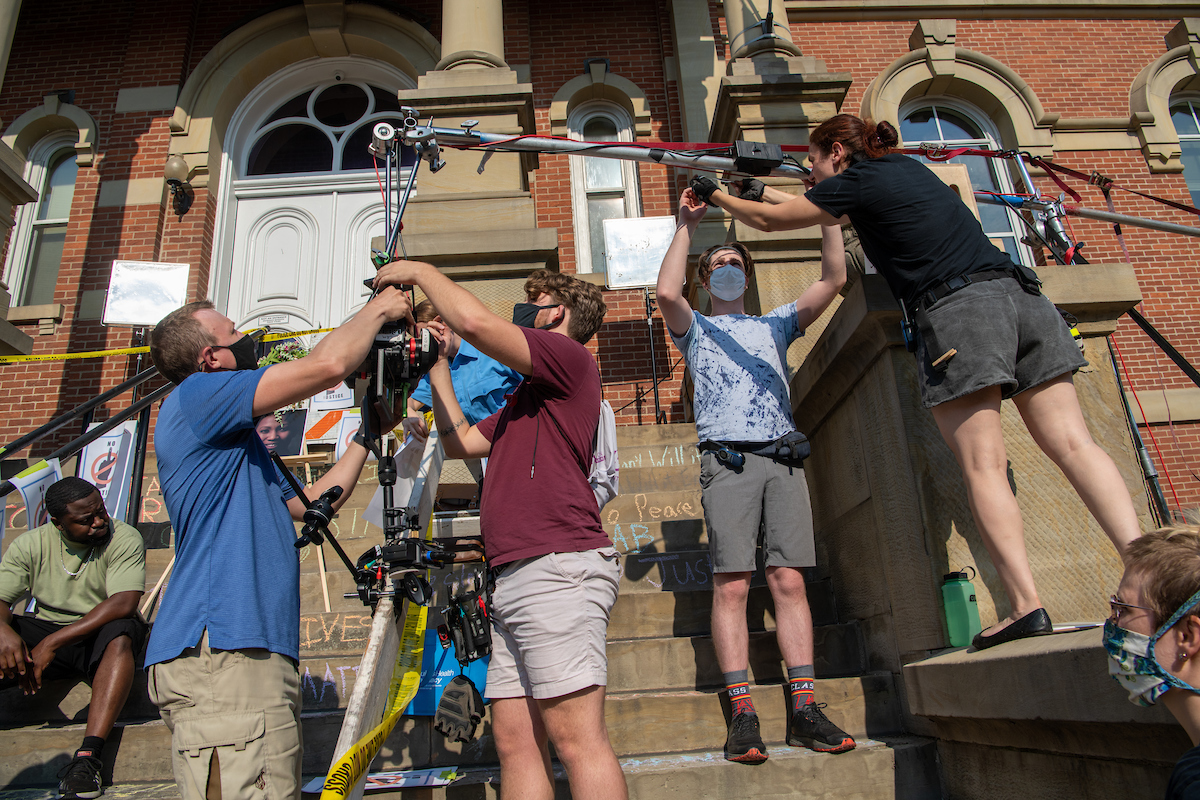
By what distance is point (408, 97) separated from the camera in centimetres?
659

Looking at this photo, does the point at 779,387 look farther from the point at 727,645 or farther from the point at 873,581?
the point at 727,645

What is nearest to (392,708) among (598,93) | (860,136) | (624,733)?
(624,733)

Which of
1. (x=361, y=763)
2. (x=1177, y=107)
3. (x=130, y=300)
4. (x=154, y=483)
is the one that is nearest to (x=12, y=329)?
(x=130, y=300)

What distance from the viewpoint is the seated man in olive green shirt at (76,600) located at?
335 cm

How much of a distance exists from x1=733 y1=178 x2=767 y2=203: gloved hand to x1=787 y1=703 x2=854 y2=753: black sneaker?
220 cm

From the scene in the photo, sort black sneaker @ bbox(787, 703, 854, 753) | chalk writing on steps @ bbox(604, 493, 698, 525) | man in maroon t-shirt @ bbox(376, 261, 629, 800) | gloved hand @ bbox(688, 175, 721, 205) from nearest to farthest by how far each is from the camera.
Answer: man in maroon t-shirt @ bbox(376, 261, 629, 800)
black sneaker @ bbox(787, 703, 854, 753)
gloved hand @ bbox(688, 175, 721, 205)
chalk writing on steps @ bbox(604, 493, 698, 525)

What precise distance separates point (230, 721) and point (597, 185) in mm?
8612

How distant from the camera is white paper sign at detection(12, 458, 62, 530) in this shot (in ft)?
14.0

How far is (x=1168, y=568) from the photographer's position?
1.53 metres

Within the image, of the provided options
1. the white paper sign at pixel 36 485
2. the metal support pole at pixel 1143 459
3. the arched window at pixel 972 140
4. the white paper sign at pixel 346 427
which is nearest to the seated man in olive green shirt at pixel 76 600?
the white paper sign at pixel 36 485

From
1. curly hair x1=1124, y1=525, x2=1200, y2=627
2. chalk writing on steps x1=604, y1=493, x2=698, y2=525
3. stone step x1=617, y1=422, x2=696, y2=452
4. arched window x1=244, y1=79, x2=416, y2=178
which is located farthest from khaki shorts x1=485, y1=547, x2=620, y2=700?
arched window x1=244, y1=79, x2=416, y2=178

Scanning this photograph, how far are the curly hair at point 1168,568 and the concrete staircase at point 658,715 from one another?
55.8 inches

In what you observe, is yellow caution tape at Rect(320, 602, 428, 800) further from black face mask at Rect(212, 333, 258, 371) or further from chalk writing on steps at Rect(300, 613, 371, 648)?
chalk writing on steps at Rect(300, 613, 371, 648)

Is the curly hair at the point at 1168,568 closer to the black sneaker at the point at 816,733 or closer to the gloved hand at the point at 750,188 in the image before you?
the black sneaker at the point at 816,733
